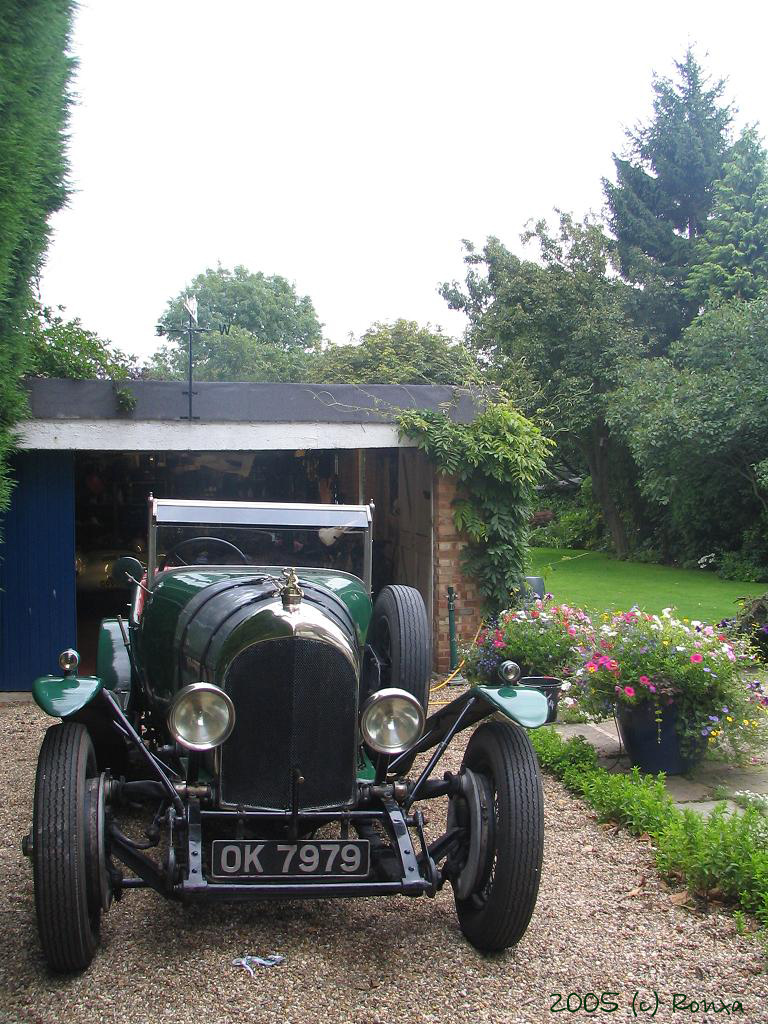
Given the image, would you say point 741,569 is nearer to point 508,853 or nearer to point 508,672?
point 508,672

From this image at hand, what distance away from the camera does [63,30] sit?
7328 mm

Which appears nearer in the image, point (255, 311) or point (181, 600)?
point (181, 600)

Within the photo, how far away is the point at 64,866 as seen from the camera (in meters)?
3.07

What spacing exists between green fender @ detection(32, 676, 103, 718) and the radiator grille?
23.3 inches

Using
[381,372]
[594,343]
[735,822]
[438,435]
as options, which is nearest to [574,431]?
[594,343]

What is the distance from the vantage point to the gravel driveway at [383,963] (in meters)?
3.01

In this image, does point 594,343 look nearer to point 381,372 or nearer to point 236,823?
point 381,372

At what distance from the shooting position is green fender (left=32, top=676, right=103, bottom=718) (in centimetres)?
340

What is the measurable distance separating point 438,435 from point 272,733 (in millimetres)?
5480

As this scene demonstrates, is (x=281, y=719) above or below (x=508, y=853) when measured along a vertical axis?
above

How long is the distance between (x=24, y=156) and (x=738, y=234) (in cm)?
2011

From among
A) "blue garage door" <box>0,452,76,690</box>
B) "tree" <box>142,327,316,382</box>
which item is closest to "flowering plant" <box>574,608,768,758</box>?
"blue garage door" <box>0,452,76,690</box>

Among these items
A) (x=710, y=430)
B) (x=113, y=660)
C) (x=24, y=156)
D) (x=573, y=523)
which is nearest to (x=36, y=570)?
(x=113, y=660)

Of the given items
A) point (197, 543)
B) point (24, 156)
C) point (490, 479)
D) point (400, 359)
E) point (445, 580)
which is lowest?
point (445, 580)
